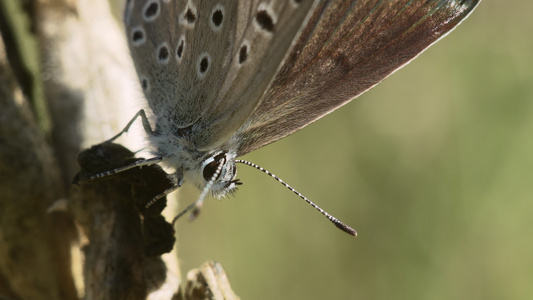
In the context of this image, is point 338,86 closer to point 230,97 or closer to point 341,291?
point 230,97

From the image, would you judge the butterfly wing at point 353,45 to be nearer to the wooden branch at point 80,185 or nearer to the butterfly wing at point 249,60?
the butterfly wing at point 249,60

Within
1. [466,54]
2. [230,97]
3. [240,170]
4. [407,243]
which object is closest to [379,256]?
[407,243]

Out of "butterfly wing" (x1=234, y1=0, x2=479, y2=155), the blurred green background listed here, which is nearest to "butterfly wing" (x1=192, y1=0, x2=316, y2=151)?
"butterfly wing" (x1=234, y1=0, x2=479, y2=155)

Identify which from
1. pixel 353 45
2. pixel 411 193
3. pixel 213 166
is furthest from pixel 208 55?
pixel 411 193

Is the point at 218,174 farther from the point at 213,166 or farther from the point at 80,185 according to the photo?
the point at 80,185

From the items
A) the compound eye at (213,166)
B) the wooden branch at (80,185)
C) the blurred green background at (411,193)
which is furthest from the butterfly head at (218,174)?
the blurred green background at (411,193)

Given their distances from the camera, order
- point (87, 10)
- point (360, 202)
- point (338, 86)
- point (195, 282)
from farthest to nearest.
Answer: point (360, 202), point (87, 10), point (338, 86), point (195, 282)
